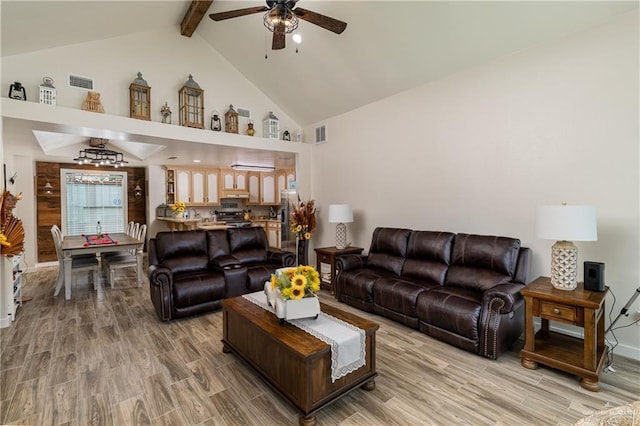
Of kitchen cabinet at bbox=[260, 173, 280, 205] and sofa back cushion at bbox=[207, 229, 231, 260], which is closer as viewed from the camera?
sofa back cushion at bbox=[207, 229, 231, 260]

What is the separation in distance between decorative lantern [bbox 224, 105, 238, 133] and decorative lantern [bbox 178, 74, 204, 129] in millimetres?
423

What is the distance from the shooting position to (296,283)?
7.04ft

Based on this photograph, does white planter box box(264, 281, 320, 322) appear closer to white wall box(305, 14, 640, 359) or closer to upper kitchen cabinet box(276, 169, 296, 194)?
white wall box(305, 14, 640, 359)

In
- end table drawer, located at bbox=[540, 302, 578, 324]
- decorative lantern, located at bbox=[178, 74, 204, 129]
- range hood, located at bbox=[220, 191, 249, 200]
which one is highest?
decorative lantern, located at bbox=[178, 74, 204, 129]

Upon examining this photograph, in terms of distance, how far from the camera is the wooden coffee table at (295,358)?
1847 millimetres

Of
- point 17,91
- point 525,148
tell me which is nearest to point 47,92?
point 17,91

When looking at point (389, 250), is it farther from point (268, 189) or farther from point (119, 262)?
point (268, 189)

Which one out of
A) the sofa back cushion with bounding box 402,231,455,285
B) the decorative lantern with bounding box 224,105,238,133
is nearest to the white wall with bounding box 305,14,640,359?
the sofa back cushion with bounding box 402,231,455,285

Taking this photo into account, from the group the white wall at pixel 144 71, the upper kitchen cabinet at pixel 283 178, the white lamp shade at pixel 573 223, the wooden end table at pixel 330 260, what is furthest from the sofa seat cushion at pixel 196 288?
the upper kitchen cabinet at pixel 283 178

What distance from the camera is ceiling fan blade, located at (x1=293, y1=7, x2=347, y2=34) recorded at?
2637 millimetres

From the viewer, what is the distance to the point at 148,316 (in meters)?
3.68

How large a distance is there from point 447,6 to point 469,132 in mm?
1350

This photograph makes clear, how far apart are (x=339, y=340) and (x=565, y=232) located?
195 centimetres

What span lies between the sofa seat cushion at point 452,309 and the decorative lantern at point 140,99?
4.34 meters
